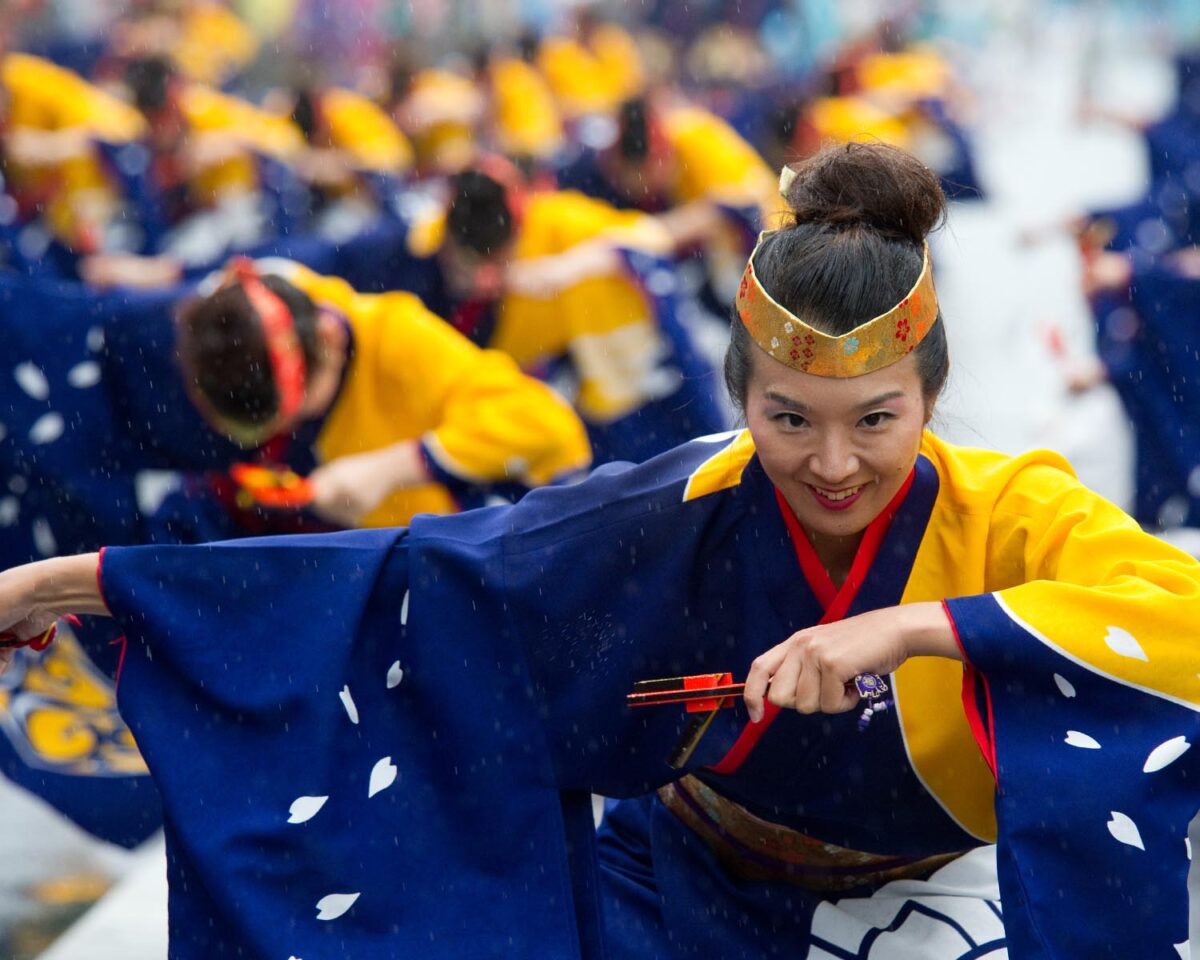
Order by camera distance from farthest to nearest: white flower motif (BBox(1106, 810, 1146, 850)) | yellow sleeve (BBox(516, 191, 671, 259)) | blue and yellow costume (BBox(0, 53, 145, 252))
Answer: blue and yellow costume (BBox(0, 53, 145, 252)), yellow sleeve (BBox(516, 191, 671, 259)), white flower motif (BBox(1106, 810, 1146, 850))

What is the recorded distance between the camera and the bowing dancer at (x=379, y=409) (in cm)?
342

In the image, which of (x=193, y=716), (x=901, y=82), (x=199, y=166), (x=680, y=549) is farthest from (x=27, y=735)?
(x=901, y=82)

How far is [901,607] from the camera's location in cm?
189

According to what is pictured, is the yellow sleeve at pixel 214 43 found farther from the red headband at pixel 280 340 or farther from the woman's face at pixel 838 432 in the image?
the woman's face at pixel 838 432

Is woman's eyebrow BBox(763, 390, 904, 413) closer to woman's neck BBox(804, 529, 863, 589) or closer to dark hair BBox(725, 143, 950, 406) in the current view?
dark hair BBox(725, 143, 950, 406)

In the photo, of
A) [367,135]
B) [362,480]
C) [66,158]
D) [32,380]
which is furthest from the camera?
[367,135]

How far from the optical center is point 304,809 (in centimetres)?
210

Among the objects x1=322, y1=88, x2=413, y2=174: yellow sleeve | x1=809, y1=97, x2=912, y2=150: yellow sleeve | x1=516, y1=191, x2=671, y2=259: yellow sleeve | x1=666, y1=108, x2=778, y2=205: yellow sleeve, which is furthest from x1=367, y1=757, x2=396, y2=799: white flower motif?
x1=322, y1=88, x2=413, y2=174: yellow sleeve

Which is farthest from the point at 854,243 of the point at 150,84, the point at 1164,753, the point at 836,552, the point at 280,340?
the point at 150,84

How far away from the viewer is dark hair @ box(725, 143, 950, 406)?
196cm

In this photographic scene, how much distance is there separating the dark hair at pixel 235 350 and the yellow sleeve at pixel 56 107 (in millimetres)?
5434

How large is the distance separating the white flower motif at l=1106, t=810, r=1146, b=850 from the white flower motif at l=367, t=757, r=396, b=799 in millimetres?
849

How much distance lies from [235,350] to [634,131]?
12.9 feet

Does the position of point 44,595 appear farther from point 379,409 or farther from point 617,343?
point 617,343
